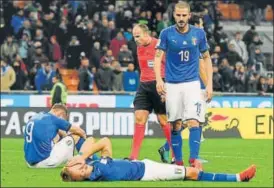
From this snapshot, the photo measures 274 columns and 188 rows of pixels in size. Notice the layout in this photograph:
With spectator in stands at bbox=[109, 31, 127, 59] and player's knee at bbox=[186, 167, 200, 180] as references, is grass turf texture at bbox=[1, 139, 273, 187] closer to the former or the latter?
player's knee at bbox=[186, 167, 200, 180]

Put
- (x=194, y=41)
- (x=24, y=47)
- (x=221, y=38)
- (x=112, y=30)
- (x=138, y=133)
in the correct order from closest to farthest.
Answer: (x=194, y=41) → (x=138, y=133) → (x=24, y=47) → (x=112, y=30) → (x=221, y=38)

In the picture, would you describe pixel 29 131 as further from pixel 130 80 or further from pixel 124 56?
pixel 124 56

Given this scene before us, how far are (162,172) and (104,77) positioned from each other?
704 inches

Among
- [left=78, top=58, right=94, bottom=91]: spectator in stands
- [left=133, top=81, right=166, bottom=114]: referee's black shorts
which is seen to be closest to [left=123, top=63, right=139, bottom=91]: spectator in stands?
[left=78, top=58, right=94, bottom=91]: spectator in stands

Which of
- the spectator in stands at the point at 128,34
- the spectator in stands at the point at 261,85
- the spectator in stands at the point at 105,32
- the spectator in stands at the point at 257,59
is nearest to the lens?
the spectator in stands at the point at 261,85

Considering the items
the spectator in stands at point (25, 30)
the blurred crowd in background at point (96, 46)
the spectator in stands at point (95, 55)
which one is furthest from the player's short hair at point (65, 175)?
the spectator in stands at point (25, 30)

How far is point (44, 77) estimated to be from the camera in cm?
2861

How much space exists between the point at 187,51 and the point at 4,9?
1943 cm

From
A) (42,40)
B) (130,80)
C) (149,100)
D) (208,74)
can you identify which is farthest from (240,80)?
(208,74)

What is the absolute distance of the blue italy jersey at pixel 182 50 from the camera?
13656 mm

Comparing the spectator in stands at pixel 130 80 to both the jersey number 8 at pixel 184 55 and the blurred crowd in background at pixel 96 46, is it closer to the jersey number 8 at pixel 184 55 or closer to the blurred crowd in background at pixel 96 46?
the blurred crowd in background at pixel 96 46

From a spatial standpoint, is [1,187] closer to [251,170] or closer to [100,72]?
[251,170]

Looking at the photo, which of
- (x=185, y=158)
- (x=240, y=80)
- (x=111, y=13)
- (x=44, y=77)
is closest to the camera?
(x=185, y=158)

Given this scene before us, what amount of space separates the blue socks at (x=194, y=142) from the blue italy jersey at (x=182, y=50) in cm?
73
